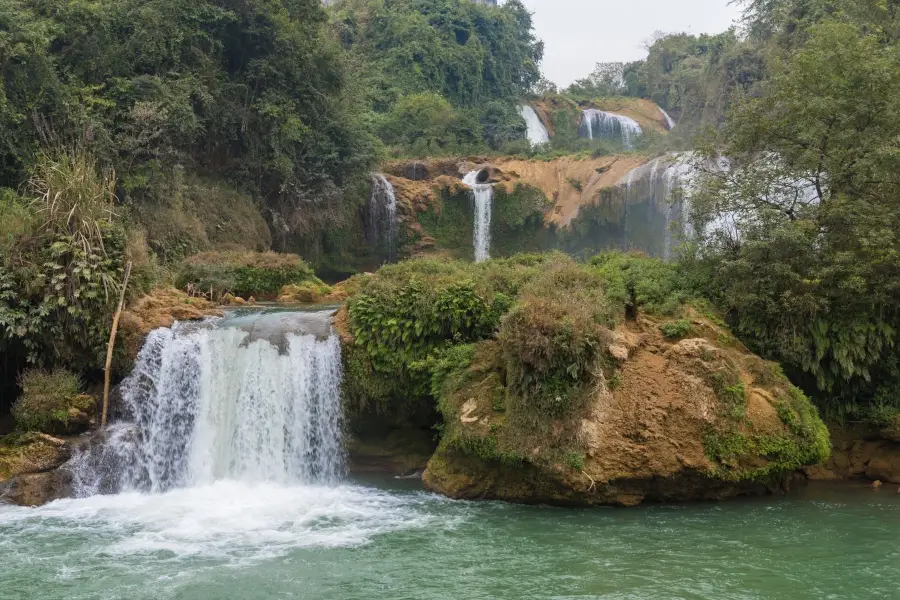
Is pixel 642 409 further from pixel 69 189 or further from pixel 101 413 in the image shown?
pixel 69 189

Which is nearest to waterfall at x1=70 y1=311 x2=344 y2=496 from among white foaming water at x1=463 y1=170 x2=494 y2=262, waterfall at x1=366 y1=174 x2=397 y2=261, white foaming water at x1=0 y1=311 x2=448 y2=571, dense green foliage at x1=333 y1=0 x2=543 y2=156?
white foaming water at x1=0 y1=311 x2=448 y2=571

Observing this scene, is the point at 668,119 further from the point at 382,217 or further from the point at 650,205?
the point at 382,217

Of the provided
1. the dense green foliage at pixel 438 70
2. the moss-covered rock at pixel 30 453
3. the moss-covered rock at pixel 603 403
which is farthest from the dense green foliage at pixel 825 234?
the dense green foliage at pixel 438 70

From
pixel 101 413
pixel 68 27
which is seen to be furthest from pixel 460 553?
pixel 68 27

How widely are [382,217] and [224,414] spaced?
1813 cm

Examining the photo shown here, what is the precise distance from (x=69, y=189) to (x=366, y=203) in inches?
673

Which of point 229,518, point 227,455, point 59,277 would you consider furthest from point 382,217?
point 229,518

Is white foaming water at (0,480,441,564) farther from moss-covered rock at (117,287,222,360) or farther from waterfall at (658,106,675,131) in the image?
waterfall at (658,106,675,131)

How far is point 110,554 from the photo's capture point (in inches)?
354

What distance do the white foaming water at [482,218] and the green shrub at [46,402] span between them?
20.7 meters

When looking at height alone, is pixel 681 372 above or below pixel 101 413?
above

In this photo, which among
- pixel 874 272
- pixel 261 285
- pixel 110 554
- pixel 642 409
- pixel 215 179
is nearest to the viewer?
pixel 110 554

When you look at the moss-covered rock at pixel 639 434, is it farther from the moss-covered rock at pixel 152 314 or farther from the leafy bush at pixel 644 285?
the moss-covered rock at pixel 152 314

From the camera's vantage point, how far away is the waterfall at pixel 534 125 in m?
50.5
